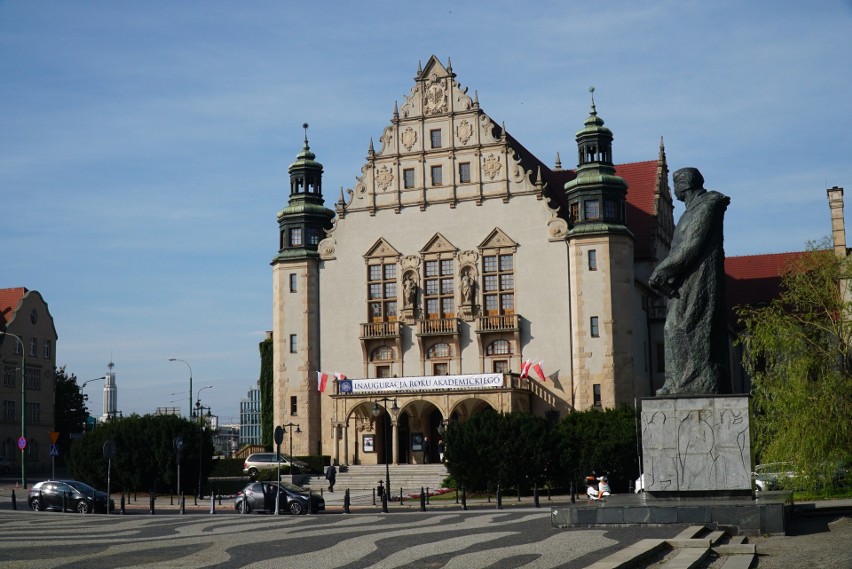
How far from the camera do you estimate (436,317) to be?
230 ft

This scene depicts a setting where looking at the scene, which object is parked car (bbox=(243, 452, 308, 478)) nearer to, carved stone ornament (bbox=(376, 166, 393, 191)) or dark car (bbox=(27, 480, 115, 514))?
carved stone ornament (bbox=(376, 166, 393, 191))

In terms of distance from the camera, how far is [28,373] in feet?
299

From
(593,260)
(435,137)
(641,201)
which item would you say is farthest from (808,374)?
(641,201)

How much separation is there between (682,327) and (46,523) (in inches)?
758

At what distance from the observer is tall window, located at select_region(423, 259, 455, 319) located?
70.4 m

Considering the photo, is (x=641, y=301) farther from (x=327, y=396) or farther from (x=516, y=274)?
(x=327, y=396)

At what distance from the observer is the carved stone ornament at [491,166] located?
69.8 metres

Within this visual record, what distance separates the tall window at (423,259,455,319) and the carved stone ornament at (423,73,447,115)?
899cm

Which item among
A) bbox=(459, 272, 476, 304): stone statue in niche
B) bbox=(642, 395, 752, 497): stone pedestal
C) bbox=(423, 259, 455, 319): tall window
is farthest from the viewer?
bbox=(423, 259, 455, 319): tall window

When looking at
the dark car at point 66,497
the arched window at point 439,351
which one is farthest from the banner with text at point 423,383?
the dark car at point 66,497

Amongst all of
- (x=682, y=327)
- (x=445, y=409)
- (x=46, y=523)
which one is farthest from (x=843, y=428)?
(x=445, y=409)

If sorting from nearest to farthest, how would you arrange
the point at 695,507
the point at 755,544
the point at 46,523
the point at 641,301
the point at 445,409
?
the point at 755,544
the point at 695,507
the point at 46,523
the point at 445,409
the point at 641,301

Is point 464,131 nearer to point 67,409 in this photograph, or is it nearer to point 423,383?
point 423,383

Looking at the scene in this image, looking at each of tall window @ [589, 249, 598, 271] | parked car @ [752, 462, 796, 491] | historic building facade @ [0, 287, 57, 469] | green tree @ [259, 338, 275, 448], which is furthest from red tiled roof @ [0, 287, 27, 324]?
parked car @ [752, 462, 796, 491]
